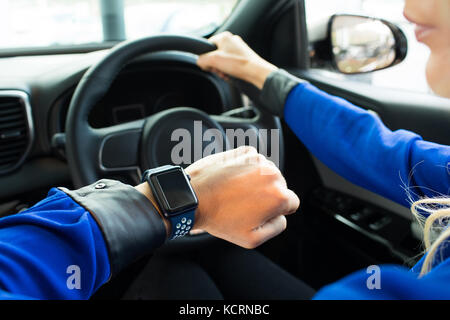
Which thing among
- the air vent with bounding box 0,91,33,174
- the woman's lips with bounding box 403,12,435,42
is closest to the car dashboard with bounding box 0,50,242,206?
the air vent with bounding box 0,91,33,174

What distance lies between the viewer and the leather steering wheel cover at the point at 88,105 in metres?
0.88

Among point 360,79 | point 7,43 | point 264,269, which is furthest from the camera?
point 360,79

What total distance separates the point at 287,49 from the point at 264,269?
0.80 metres

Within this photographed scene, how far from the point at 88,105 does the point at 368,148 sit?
641 millimetres

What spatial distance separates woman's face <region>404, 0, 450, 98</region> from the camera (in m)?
0.73

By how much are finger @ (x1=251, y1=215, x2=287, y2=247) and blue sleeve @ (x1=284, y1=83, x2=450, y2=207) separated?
1.17 ft

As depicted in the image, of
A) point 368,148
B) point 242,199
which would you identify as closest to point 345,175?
point 368,148

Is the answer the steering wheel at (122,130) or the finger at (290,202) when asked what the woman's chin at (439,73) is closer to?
the finger at (290,202)

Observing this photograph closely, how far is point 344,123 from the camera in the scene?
0.97 metres

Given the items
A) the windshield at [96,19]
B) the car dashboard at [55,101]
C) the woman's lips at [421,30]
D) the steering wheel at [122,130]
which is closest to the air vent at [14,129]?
the car dashboard at [55,101]

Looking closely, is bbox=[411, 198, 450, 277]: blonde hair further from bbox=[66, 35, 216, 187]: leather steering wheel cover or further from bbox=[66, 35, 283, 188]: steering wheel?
bbox=[66, 35, 216, 187]: leather steering wheel cover

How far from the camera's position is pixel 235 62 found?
105 cm
